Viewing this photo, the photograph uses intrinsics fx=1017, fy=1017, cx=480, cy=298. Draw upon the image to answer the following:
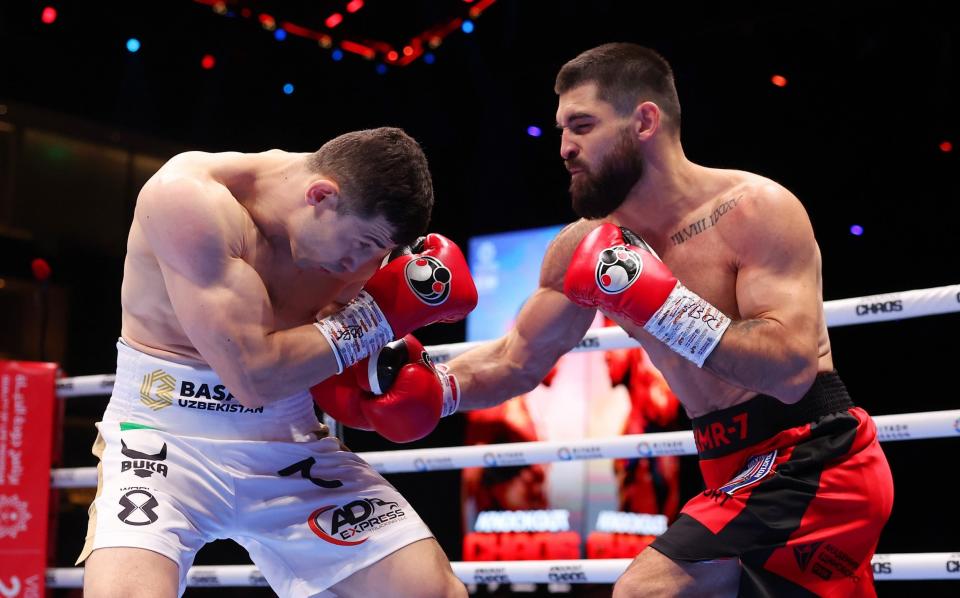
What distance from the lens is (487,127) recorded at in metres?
8.10

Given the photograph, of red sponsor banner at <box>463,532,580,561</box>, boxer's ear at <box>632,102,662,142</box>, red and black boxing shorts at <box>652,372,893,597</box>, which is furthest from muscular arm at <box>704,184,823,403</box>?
red sponsor banner at <box>463,532,580,561</box>

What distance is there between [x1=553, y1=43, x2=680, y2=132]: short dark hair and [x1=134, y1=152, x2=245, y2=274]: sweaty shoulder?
875 mm

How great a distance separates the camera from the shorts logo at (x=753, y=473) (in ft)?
7.14

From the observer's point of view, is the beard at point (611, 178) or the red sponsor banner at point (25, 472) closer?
the beard at point (611, 178)

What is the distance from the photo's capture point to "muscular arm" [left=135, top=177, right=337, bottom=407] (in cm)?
214

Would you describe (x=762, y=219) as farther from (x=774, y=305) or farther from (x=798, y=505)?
(x=798, y=505)

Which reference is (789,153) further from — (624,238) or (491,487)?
(624,238)

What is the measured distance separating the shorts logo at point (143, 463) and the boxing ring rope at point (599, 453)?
3.06 ft

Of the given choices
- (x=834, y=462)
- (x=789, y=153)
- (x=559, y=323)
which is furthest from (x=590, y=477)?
(x=834, y=462)

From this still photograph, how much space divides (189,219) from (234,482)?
0.59 metres

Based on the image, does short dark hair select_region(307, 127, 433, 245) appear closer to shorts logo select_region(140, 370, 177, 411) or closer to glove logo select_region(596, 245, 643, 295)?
glove logo select_region(596, 245, 643, 295)

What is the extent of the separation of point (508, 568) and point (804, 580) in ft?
3.61

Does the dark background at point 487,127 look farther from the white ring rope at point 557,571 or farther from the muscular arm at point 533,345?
the muscular arm at point 533,345

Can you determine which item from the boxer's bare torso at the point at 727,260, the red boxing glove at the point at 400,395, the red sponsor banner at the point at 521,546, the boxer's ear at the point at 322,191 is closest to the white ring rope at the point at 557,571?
the boxer's bare torso at the point at 727,260
